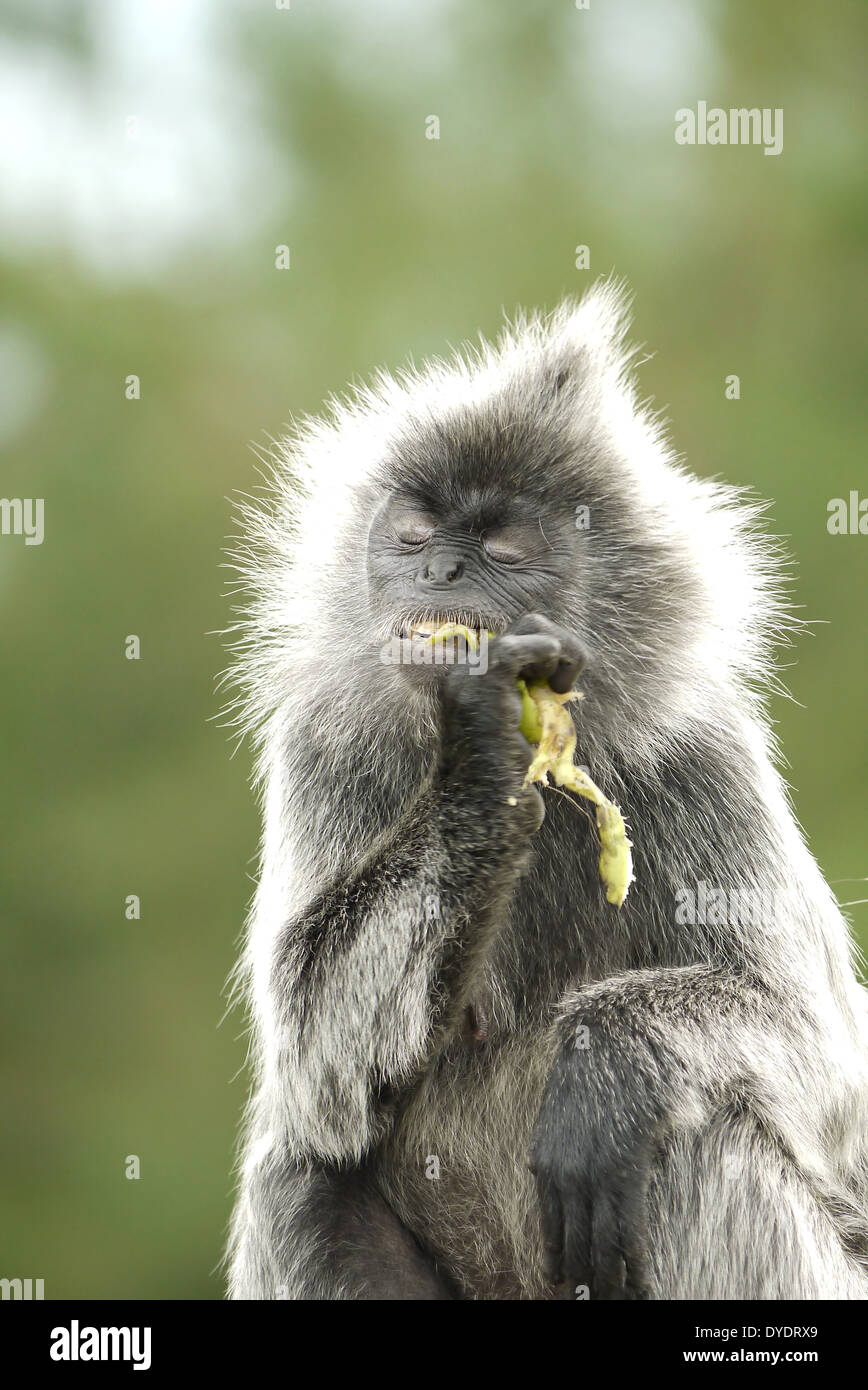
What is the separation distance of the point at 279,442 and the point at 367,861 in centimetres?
202

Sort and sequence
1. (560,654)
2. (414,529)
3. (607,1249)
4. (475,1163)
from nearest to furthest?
(607,1249) → (560,654) → (475,1163) → (414,529)

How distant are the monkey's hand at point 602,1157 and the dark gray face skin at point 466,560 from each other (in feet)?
3.89

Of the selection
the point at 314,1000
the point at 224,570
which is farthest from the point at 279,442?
the point at 224,570

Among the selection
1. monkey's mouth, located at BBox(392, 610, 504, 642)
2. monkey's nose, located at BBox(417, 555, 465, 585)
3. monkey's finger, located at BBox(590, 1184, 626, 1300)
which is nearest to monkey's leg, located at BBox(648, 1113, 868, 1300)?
monkey's finger, located at BBox(590, 1184, 626, 1300)

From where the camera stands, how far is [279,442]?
5516mm

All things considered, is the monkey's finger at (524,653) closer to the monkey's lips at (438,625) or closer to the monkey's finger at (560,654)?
the monkey's finger at (560,654)

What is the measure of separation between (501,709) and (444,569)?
1.74ft

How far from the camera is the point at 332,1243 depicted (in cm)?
410

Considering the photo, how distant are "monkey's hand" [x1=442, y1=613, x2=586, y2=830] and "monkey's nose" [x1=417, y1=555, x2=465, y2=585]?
0.33 m


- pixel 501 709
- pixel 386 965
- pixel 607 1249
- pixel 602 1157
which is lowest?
pixel 607 1249

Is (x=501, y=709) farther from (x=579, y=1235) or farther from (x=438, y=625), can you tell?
(x=579, y=1235)

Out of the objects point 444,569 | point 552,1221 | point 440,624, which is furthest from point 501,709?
point 552,1221

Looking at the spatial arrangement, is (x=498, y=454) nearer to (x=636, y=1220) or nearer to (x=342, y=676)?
(x=342, y=676)

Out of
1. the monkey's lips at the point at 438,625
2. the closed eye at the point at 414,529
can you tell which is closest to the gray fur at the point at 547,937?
the closed eye at the point at 414,529
